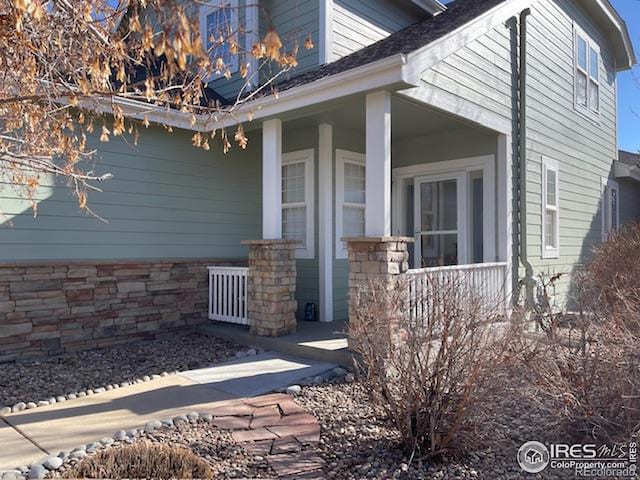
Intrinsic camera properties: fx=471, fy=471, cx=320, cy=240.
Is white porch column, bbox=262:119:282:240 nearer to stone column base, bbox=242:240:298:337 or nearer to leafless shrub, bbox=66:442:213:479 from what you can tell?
stone column base, bbox=242:240:298:337

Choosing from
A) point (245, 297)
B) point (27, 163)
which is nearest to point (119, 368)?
point (245, 297)

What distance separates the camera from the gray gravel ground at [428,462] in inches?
114

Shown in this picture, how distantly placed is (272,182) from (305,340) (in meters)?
2.03

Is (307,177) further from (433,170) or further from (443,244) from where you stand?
(443,244)

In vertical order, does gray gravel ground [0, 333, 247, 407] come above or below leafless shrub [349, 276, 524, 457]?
below

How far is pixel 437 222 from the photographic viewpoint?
7969 millimetres

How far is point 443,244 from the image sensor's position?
7934 millimetres

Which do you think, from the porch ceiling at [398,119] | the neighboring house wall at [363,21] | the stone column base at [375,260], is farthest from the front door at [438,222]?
the stone column base at [375,260]

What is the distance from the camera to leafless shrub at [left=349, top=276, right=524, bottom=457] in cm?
297

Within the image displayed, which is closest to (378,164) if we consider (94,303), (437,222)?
(437,222)

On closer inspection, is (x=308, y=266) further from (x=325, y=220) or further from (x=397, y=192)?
(x=397, y=192)

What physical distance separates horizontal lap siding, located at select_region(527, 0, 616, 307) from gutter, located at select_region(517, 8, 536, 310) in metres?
0.23
